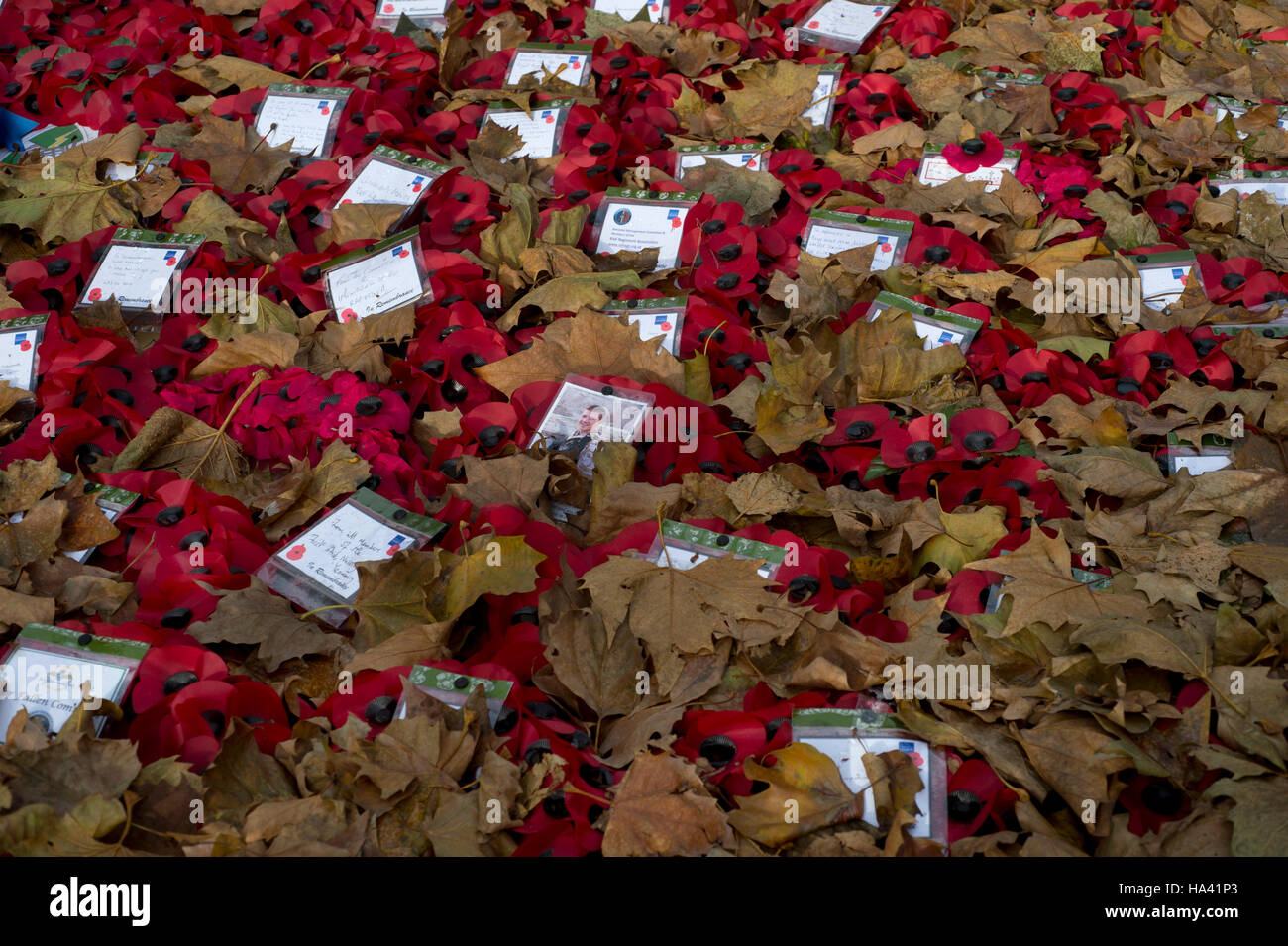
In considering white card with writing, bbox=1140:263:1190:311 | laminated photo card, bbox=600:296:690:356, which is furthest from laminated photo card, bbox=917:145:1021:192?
laminated photo card, bbox=600:296:690:356

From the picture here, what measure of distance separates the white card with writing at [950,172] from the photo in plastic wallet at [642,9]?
86cm

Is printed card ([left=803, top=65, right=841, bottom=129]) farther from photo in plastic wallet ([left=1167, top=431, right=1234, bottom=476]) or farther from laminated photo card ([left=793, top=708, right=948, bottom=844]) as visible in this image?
laminated photo card ([left=793, top=708, right=948, bottom=844])

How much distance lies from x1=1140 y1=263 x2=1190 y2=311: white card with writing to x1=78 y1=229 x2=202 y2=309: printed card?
1.74 meters

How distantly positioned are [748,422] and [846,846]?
69cm

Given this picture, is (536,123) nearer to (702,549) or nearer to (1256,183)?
(702,549)

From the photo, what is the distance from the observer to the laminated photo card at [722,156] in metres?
2.20

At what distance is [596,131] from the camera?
7.39 feet

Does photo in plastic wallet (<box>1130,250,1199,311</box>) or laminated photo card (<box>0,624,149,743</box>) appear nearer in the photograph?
laminated photo card (<box>0,624,149,743</box>)

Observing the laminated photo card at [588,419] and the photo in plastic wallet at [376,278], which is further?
the photo in plastic wallet at [376,278]

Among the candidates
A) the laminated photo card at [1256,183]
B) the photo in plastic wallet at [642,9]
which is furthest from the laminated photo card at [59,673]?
the laminated photo card at [1256,183]

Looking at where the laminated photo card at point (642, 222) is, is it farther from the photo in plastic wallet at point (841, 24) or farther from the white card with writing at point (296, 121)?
the photo in plastic wallet at point (841, 24)

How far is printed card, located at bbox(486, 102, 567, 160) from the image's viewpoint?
90.3 inches

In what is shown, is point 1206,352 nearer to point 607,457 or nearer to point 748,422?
point 748,422
